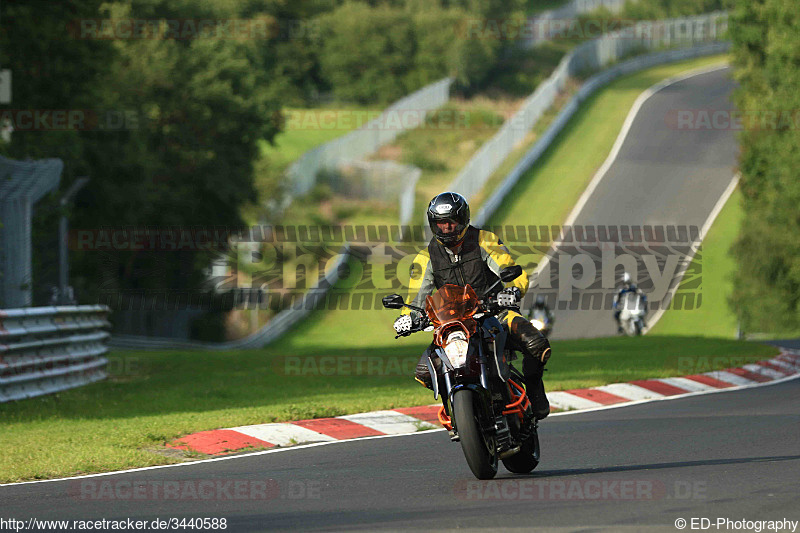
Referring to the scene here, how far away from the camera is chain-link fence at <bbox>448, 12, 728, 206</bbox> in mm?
52062

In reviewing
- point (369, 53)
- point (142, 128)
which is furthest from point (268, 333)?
point (369, 53)

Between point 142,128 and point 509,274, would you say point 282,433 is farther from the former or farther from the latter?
point 142,128

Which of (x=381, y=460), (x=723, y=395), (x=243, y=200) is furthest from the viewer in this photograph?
(x=243, y=200)

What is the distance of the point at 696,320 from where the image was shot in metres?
40.1

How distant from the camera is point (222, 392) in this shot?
55.8ft

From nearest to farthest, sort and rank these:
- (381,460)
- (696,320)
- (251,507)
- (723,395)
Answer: (251,507)
(381,460)
(723,395)
(696,320)

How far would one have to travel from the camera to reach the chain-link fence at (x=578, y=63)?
171 feet

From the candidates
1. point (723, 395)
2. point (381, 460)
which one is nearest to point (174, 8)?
point (723, 395)

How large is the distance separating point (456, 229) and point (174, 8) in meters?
Result: 45.0

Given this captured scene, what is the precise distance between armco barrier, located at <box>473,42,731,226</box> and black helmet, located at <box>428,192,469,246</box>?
1430 inches

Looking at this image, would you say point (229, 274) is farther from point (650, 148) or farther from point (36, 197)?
point (36, 197)

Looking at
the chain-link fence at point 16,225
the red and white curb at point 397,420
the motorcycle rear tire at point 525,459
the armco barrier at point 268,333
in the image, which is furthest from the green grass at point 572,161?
the motorcycle rear tire at point 525,459

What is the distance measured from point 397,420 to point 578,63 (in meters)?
59.8

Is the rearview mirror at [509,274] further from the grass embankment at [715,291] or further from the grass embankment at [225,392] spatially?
the grass embankment at [715,291]
